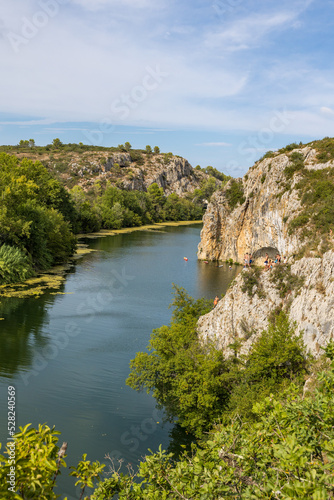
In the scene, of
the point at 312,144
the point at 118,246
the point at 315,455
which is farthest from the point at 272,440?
the point at 118,246

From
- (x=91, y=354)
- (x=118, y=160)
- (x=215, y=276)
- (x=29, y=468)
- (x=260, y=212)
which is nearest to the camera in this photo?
(x=29, y=468)

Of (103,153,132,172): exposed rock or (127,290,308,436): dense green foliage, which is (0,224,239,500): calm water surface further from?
(103,153,132,172): exposed rock

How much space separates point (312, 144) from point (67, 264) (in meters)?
37.5

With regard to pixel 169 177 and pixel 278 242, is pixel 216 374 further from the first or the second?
pixel 169 177

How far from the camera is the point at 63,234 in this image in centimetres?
6331

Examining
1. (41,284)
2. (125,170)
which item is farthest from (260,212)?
(125,170)

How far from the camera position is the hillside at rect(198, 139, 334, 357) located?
2042cm

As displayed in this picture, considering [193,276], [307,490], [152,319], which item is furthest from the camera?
[193,276]

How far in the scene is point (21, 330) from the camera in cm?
3278

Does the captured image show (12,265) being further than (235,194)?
No

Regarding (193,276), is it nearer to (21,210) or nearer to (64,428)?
(21,210)

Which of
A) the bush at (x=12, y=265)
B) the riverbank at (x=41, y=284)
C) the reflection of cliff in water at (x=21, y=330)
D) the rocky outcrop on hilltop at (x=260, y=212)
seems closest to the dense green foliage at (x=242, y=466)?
the reflection of cliff in water at (x=21, y=330)

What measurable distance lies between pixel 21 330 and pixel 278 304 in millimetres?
20885

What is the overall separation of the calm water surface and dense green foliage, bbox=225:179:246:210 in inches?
666
